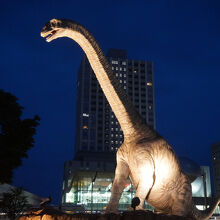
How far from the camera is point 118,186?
23.5ft

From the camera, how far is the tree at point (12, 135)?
14297 mm

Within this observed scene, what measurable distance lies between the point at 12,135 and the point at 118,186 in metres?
9.19

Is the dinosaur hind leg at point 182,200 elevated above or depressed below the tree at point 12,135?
below

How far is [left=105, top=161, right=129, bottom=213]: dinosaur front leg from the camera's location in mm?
6978

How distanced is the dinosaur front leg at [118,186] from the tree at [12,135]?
27.9 ft

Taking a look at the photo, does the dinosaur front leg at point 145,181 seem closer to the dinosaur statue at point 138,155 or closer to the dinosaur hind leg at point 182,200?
the dinosaur statue at point 138,155

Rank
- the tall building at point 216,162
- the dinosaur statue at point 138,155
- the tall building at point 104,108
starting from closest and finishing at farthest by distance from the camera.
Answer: the dinosaur statue at point 138,155, the tall building at point 216,162, the tall building at point 104,108

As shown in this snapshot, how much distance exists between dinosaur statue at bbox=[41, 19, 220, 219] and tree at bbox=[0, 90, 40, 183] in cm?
857

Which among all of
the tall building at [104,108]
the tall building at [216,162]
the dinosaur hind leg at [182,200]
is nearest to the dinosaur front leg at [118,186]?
the dinosaur hind leg at [182,200]

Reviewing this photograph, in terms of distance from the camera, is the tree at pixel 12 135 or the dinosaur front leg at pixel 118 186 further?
the tree at pixel 12 135

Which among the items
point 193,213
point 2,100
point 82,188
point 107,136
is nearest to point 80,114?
point 107,136

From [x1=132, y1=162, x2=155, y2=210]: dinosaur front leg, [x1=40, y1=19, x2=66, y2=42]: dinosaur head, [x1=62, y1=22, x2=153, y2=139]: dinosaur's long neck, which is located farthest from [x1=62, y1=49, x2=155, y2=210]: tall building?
[x1=40, y1=19, x2=66, y2=42]: dinosaur head

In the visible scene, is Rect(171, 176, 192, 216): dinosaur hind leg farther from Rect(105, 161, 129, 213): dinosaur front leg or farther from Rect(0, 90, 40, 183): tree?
Rect(0, 90, 40, 183): tree

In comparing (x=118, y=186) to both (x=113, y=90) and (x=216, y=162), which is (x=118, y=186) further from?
(x=216, y=162)
